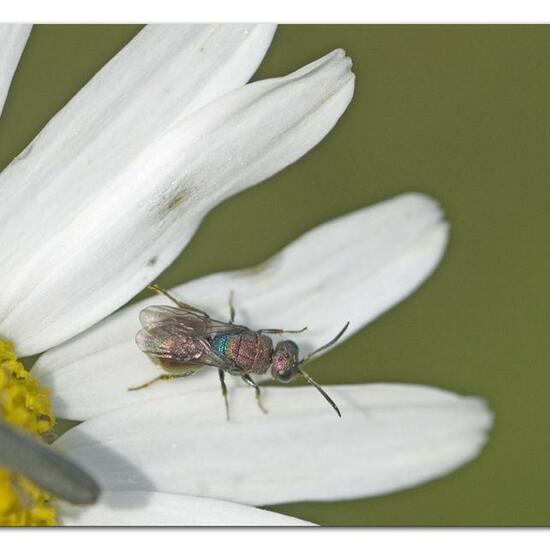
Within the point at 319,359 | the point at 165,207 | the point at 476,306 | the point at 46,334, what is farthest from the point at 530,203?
the point at 46,334

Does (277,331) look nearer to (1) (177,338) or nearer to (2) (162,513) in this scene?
(1) (177,338)

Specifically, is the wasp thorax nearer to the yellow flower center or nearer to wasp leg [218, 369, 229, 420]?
wasp leg [218, 369, 229, 420]

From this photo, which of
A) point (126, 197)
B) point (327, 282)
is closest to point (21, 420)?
point (126, 197)

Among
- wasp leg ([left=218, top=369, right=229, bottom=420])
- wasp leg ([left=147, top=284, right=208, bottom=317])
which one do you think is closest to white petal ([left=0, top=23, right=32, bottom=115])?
wasp leg ([left=147, top=284, right=208, bottom=317])

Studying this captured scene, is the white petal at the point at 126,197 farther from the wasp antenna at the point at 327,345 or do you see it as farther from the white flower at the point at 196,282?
the wasp antenna at the point at 327,345

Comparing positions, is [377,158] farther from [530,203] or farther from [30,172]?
[30,172]

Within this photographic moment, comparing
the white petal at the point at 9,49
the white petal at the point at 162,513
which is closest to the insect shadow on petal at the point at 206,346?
the white petal at the point at 162,513
